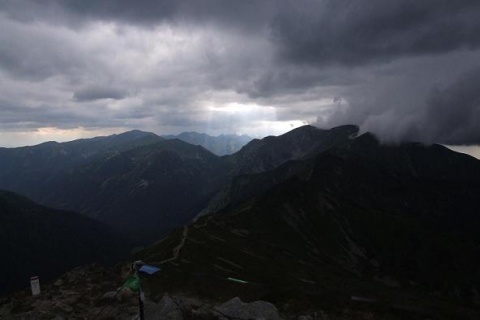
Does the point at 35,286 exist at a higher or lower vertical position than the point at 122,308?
higher

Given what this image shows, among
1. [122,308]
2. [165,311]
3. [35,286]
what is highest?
[165,311]

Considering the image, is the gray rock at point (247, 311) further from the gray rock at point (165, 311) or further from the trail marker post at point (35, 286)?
the trail marker post at point (35, 286)

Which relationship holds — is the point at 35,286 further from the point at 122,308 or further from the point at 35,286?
the point at 122,308

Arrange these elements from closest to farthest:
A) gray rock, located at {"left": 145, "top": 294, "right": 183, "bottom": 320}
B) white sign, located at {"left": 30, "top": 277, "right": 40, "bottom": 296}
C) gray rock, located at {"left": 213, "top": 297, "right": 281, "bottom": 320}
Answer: gray rock, located at {"left": 145, "top": 294, "right": 183, "bottom": 320} < gray rock, located at {"left": 213, "top": 297, "right": 281, "bottom": 320} < white sign, located at {"left": 30, "top": 277, "right": 40, "bottom": 296}

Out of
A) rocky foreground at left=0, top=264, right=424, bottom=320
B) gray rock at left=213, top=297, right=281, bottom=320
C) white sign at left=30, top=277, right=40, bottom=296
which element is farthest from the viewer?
white sign at left=30, top=277, right=40, bottom=296

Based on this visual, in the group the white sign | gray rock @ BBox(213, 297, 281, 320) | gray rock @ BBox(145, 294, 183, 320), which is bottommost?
gray rock @ BBox(213, 297, 281, 320)

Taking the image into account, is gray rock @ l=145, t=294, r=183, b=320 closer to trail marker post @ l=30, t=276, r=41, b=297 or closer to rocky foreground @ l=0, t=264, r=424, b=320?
rocky foreground @ l=0, t=264, r=424, b=320

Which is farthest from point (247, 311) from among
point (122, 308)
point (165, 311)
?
point (122, 308)

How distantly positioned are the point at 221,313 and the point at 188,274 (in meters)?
62.3

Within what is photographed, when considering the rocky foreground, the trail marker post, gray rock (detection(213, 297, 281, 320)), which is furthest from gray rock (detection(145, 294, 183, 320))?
the trail marker post

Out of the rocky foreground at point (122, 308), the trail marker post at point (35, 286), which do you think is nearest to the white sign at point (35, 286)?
the trail marker post at point (35, 286)

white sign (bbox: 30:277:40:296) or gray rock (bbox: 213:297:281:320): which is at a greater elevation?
white sign (bbox: 30:277:40:296)

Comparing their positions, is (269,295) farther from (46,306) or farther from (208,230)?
(208,230)

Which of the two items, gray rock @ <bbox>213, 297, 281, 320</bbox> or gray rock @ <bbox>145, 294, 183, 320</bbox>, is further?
gray rock @ <bbox>213, 297, 281, 320</bbox>
